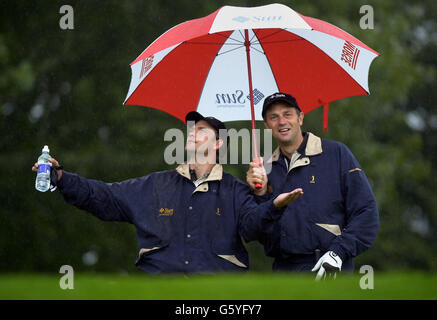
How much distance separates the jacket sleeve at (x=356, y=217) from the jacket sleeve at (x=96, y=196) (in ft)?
5.23

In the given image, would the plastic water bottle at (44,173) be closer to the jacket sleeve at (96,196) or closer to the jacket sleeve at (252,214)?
the jacket sleeve at (96,196)

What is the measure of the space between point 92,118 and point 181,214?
30.6 ft

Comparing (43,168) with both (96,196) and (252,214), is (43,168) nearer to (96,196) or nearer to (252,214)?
(96,196)

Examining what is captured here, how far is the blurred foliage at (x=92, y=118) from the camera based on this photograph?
14188mm

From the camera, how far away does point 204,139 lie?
230 inches

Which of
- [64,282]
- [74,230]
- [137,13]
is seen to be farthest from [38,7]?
[64,282]

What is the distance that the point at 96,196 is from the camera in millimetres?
5613

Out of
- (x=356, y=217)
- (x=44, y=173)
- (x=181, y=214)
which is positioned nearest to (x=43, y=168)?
(x=44, y=173)

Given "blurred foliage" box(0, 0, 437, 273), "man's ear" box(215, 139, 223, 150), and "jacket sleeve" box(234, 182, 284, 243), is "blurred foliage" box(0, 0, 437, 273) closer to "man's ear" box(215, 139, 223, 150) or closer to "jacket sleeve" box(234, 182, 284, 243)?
"man's ear" box(215, 139, 223, 150)

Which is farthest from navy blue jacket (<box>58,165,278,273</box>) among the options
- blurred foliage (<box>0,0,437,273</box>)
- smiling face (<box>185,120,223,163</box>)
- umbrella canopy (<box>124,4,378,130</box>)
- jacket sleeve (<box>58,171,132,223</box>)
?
blurred foliage (<box>0,0,437,273</box>)

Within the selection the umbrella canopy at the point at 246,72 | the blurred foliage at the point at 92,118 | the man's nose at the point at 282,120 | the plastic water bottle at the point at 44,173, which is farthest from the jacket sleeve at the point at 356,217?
the blurred foliage at the point at 92,118

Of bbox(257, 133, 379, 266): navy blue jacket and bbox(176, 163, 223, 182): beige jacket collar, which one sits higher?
bbox(176, 163, 223, 182): beige jacket collar

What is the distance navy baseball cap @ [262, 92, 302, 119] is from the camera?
19.0 feet

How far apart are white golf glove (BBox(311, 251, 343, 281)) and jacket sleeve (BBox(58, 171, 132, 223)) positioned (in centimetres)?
147
